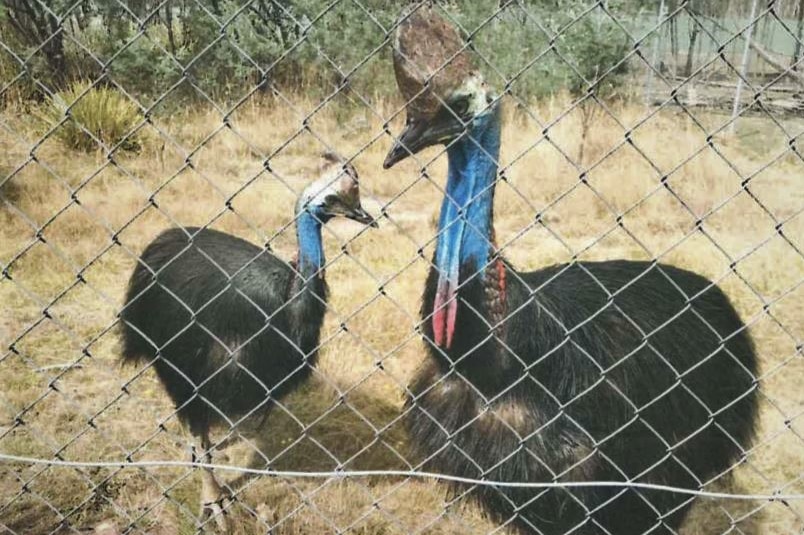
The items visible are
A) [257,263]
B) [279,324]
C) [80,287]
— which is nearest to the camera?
[279,324]

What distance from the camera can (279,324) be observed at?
354 cm

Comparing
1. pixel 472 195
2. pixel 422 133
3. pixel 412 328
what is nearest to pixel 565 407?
pixel 472 195

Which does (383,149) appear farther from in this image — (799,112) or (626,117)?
(799,112)

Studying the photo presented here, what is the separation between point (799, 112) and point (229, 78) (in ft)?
23.8

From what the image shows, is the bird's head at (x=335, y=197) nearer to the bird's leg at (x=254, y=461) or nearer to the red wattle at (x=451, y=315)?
the bird's leg at (x=254, y=461)

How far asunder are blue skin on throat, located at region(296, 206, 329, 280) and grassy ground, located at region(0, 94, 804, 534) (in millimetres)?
379

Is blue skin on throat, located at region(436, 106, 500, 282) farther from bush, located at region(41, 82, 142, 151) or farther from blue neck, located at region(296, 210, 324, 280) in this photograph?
bush, located at region(41, 82, 142, 151)

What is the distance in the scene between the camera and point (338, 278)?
5.97 meters

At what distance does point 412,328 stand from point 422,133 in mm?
2785

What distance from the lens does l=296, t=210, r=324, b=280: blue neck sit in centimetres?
358

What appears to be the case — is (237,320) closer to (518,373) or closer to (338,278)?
(518,373)

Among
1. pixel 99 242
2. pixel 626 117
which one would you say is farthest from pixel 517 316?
pixel 626 117

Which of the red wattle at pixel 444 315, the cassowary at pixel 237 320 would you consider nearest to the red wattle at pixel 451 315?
the red wattle at pixel 444 315

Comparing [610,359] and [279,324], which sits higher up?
[279,324]
